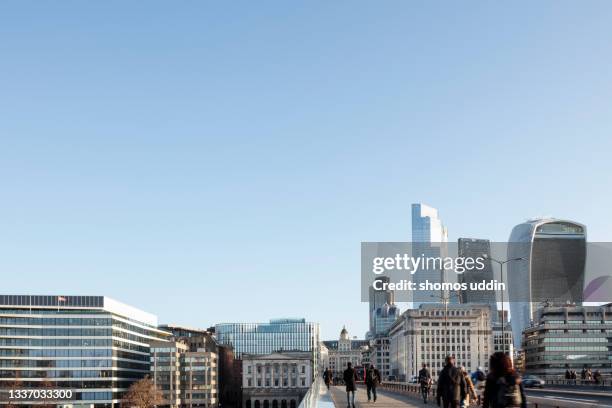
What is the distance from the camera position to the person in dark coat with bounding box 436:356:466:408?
28016mm

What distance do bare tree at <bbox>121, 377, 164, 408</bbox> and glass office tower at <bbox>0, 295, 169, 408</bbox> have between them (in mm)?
3596

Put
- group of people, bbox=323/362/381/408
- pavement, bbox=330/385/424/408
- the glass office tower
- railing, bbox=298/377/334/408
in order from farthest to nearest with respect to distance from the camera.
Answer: the glass office tower
pavement, bbox=330/385/424/408
group of people, bbox=323/362/381/408
railing, bbox=298/377/334/408

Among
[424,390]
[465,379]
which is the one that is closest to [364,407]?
[424,390]

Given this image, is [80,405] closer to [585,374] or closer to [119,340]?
[119,340]

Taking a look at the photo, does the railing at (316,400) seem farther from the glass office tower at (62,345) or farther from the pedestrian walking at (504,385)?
the glass office tower at (62,345)

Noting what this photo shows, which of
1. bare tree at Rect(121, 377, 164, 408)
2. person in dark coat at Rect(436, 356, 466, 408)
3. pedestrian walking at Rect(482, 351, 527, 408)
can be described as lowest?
bare tree at Rect(121, 377, 164, 408)

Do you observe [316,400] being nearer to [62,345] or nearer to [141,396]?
[141,396]

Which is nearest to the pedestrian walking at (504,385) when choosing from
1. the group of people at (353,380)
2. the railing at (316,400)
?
the railing at (316,400)

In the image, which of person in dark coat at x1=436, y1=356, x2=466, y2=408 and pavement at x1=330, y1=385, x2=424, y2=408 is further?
pavement at x1=330, y1=385, x2=424, y2=408

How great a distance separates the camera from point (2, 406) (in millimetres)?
174875

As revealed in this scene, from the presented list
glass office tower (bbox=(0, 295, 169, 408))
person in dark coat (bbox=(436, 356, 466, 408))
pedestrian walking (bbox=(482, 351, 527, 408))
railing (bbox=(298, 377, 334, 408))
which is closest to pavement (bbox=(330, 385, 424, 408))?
railing (bbox=(298, 377, 334, 408))

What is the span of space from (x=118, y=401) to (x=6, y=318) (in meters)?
A: 29.5

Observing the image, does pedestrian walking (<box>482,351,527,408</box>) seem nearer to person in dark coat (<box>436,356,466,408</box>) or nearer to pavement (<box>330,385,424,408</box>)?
person in dark coat (<box>436,356,466,408</box>)

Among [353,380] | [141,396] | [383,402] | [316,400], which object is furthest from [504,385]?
[141,396]
